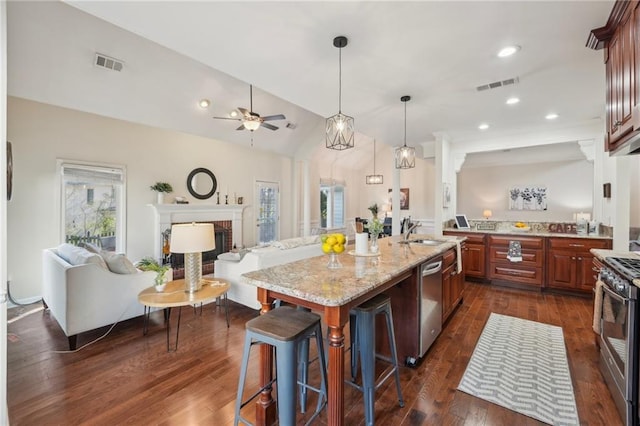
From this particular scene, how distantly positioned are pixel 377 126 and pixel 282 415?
419 cm

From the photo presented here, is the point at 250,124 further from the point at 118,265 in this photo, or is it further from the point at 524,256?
the point at 524,256

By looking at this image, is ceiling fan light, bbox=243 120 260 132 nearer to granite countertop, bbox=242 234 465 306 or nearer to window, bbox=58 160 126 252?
window, bbox=58 160 126 252

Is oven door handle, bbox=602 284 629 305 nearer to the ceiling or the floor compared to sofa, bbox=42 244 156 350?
nearer to the ceiling

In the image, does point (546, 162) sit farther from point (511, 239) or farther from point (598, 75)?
point (598, 75)

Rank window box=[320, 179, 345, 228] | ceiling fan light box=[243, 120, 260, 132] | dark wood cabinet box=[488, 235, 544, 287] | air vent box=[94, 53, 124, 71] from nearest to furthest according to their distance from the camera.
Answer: air vent box=[94, 53, 124, 71], dark wood cabinet box=[488, 235, 544, 287], ceiling fan light box=[243, 120, 260, 132], window box=[320, 179, 345, 228]

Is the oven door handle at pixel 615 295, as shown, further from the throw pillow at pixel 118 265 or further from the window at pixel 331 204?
the window at pixel 331 204

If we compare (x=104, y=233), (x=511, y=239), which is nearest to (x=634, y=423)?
(x=511, y=239)

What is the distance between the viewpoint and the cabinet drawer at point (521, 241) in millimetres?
4375

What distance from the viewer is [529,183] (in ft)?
19.0

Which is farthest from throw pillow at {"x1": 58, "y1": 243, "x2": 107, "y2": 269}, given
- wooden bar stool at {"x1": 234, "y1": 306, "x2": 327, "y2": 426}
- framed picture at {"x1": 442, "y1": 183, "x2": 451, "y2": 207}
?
framed picture at {"x1": 442, "y1": 183, "x2": 451, "y2": 207}

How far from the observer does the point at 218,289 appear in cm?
293

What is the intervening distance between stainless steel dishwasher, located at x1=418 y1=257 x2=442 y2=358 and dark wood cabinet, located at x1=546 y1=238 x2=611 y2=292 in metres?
2.73

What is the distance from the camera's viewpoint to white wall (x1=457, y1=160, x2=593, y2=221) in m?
5.25

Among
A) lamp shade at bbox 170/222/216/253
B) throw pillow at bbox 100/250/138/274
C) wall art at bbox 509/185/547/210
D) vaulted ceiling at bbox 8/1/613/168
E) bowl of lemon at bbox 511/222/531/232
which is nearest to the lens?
vaulted ceiling at bbox 8/1/613/168
